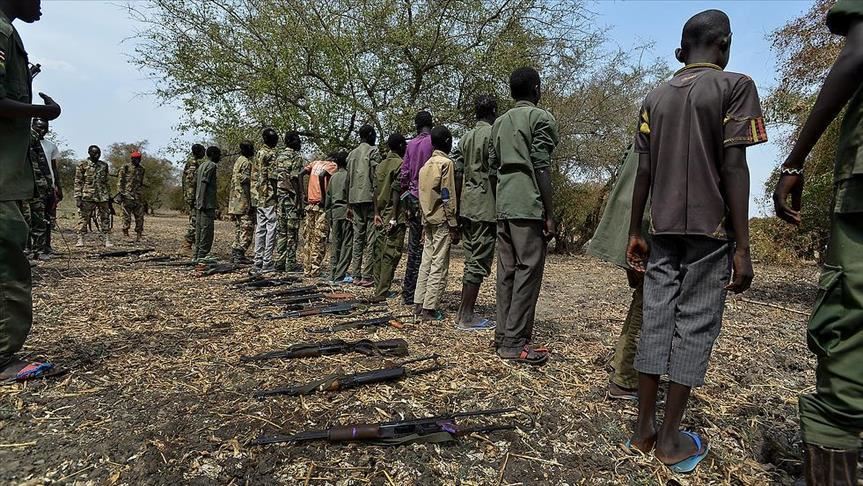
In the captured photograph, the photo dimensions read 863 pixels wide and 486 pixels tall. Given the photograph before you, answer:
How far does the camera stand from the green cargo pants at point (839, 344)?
65.4 inches

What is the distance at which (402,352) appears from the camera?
11.7ft

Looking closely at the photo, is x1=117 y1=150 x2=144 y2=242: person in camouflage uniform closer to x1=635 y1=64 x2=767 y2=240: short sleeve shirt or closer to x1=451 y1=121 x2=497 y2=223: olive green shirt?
x1=451 y1=121 x2=497 y2=223: olive green shirt

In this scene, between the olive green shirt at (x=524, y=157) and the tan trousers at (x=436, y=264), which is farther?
the tan trousers at (x=436, y=264)

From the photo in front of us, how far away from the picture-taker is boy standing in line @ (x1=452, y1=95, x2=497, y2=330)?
4.16m

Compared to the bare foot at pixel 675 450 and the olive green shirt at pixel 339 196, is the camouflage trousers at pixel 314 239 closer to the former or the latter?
the olive green shirt at pixel 339 196

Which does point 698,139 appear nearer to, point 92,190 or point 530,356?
point 530,356

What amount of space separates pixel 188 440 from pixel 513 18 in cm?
1110

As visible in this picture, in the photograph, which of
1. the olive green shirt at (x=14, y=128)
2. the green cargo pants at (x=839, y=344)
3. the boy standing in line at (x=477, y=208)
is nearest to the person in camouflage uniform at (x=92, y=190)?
the olive green shirt at (x=14, y=128)

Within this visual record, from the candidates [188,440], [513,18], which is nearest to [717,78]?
[188,440]

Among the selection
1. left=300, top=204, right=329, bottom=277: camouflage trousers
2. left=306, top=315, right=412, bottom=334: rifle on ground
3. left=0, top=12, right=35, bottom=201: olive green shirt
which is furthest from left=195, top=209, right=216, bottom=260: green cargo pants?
left=0, top=12, right=35, bottom=201: olive green shirt

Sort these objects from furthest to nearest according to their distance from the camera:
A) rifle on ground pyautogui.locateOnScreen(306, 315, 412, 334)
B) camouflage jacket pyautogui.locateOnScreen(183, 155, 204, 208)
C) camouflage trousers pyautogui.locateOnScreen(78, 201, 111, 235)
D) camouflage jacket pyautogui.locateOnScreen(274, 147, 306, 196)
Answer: camouflage trousers pyautogui.locateOnScreen(78, 201, 111, 235), camouflage jacket pyautogui.locateOnScreen(183, 155, 204, 208), camouflage jacket pyautogui.locateOnScreen(274, 147, 306, 196), rifle on ground pyautogui.locateOnScreen(306, 315, 412, 334)

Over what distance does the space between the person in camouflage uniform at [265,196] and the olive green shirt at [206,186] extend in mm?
814

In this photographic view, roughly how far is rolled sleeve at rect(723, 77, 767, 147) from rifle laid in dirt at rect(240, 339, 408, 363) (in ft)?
8.30

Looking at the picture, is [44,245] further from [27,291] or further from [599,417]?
[599,417]
